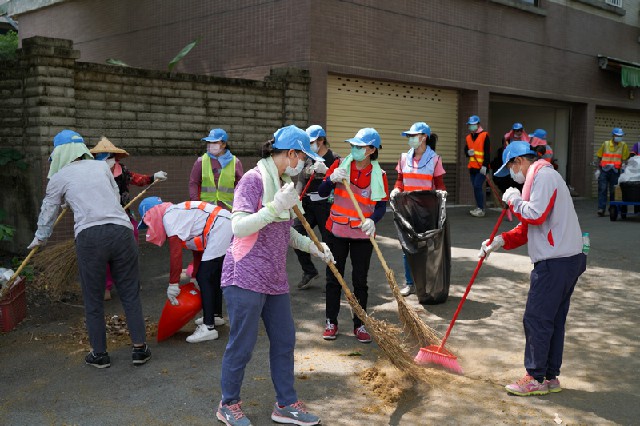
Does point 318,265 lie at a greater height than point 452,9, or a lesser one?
lesser

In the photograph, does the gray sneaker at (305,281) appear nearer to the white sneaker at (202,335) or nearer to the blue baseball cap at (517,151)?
the white sneaker at (202,335)

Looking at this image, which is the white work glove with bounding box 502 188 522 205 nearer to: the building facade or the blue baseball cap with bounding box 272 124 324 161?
the blue baseball cap with bounding box 272 124 324 161

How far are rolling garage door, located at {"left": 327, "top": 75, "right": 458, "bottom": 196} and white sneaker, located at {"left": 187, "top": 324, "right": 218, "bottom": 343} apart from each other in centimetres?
719

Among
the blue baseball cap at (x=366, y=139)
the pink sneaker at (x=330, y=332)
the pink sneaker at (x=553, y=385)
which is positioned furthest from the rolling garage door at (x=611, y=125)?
the pink sneaker at (x=553, y=385)

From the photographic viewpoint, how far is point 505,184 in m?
12.6

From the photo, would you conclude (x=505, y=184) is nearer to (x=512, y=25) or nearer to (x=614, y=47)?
(x=512, y=25)

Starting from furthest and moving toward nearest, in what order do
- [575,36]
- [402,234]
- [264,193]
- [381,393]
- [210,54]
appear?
1. [575,36]
2. [210,54]
3. [402,234]
4. [381,393]
5. [264,193]

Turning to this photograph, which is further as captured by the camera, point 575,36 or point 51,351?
point 575,36

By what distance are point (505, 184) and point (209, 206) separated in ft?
27.8

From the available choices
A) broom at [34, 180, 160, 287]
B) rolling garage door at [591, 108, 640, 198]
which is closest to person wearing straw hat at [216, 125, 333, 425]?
broom at [34, 180, 160, 287]

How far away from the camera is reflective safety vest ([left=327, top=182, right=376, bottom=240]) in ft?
18.1

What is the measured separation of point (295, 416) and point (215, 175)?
349cm

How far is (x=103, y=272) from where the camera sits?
494cm

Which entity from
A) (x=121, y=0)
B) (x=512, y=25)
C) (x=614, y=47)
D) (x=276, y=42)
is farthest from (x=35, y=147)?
(x=614, y=47)
